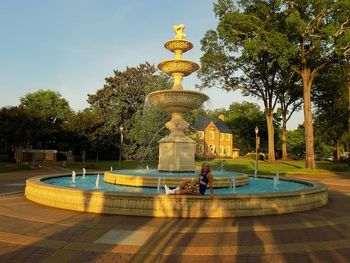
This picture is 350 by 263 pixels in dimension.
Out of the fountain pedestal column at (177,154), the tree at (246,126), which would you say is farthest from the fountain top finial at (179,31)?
Answer: the tree at (246,126)

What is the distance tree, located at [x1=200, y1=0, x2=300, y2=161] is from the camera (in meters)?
36.8

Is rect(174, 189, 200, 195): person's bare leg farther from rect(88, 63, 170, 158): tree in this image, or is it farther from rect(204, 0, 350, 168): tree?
rect(88, 63, 170, 158): tree

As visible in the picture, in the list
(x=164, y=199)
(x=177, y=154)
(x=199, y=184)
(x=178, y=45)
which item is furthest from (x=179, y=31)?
(x=164, y=199)

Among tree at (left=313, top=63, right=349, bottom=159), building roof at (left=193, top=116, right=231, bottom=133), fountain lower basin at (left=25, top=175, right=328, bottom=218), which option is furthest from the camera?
building roof at (left=193, top=116, right=231, bottom=133)

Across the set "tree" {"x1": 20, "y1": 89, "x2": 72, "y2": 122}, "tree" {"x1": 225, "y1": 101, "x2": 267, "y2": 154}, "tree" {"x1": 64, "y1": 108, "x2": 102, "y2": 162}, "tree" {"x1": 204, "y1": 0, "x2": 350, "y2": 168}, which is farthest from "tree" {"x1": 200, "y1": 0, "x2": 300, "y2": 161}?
"tree" {"x1": 20, "y1": 89, "x2": 72, "y2": 122}

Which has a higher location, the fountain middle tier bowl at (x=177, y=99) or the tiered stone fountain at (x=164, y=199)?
the fountain middle tier bowl at (x=177, y=99)

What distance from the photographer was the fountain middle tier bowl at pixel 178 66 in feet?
63.9

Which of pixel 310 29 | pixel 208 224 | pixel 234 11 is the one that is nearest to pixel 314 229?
pixel 208 224

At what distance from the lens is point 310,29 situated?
3581 centimetres

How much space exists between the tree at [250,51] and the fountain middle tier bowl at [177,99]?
1948 centimetres

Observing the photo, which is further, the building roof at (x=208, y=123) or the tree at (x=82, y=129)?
the building roof at (x=208, y=123)

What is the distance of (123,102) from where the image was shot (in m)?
60.9

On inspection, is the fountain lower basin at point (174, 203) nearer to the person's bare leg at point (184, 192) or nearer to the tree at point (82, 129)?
the person's bare leg at point (184, 192)

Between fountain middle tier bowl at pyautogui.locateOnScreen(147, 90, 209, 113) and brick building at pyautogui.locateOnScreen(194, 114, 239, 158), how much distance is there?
2456 inches
